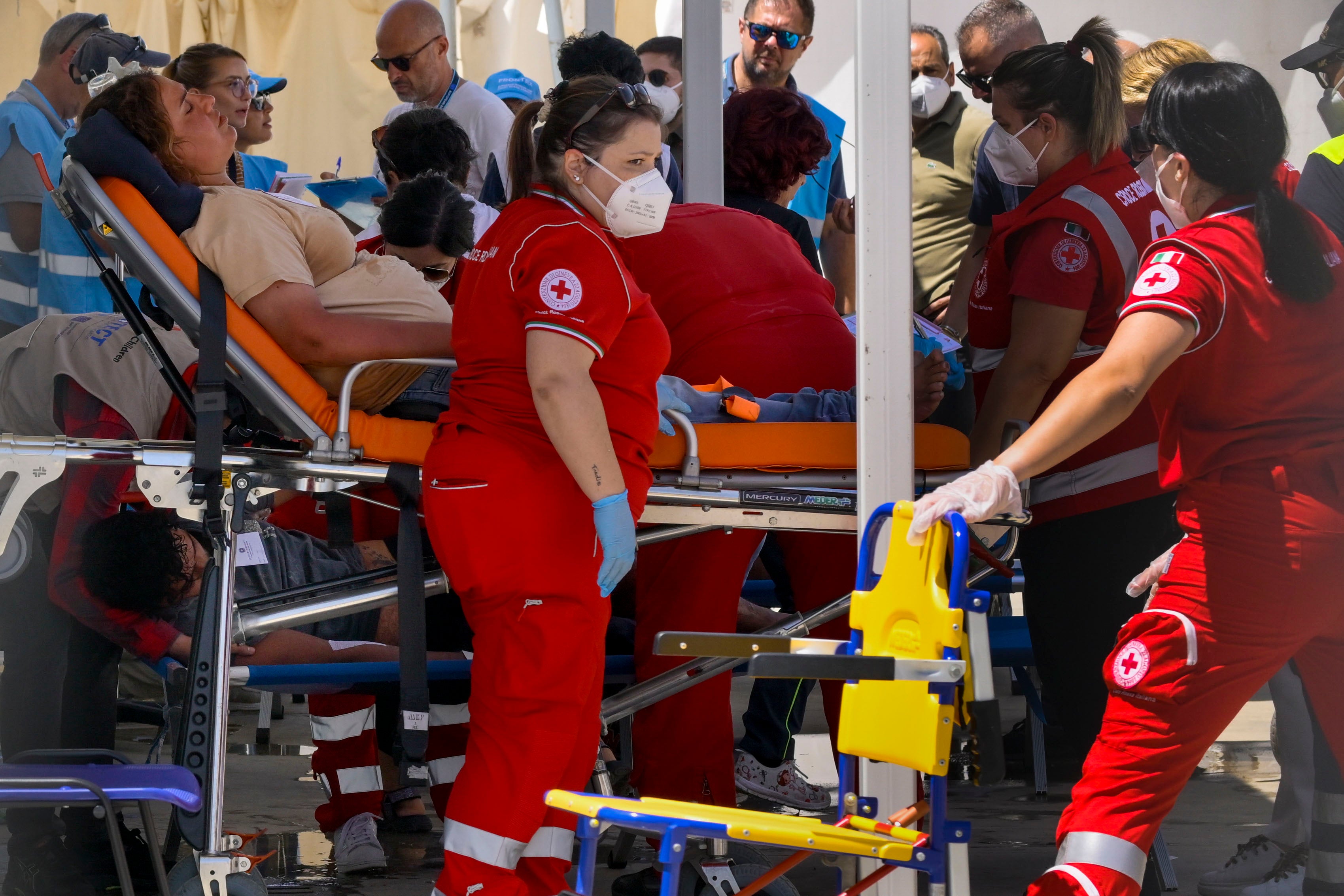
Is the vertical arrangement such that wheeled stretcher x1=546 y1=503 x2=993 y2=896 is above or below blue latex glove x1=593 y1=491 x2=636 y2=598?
below

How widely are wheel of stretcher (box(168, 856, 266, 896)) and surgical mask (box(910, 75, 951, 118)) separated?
3.29 meters

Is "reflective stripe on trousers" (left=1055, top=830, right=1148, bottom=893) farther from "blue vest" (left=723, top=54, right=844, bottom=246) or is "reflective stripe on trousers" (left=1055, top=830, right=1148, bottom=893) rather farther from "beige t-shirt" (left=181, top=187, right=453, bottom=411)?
"blue vest" (left=723, top=54, right=844, bottom=246)

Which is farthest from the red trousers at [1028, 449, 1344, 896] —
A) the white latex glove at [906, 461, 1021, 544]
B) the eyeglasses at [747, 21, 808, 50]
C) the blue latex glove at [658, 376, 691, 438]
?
the eyeglasses at [747, 21, 808, 50]

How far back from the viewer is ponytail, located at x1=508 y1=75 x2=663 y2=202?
256cm

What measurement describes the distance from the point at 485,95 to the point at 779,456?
2478 mm

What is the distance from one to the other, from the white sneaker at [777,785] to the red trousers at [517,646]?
139 centimetres

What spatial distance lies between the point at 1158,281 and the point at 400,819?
8.65 feet

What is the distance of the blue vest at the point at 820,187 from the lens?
5000mm

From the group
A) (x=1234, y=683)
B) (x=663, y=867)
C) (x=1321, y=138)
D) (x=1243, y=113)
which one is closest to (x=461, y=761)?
(x=663, y=867)

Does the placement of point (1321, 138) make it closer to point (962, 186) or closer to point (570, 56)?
point (962, 186)

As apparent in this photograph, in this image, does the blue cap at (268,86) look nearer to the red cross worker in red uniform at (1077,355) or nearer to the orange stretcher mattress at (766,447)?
the orange stretcher mattress at (766,447)

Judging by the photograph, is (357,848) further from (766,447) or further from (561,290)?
(561,290)

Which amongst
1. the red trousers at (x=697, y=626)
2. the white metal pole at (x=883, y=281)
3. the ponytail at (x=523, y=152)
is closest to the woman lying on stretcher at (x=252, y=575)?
the red trousers at (x=697, y=626)

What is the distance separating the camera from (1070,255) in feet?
9.43
